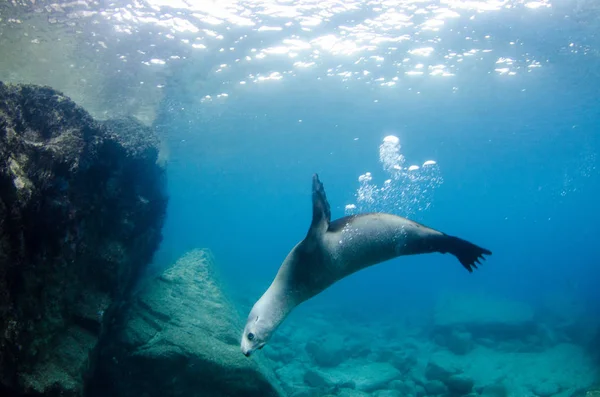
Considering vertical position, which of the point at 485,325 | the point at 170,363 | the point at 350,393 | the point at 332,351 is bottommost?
the point at 170,363

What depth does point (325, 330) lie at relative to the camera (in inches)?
745

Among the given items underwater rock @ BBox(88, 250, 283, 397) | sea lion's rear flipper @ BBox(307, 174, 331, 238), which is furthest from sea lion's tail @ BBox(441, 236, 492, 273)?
underwater rock @ BBox(88, 250, 283, 397)

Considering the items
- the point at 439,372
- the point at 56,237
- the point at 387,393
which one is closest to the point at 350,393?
the point at 387,393

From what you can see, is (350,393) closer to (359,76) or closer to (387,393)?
(387,393)

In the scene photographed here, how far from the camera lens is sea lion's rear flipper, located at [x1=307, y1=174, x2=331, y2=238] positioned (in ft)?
7.90

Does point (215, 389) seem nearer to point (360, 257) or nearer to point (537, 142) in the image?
point (360, 257)

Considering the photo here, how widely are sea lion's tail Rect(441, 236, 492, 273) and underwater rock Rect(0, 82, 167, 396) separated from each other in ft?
12.3

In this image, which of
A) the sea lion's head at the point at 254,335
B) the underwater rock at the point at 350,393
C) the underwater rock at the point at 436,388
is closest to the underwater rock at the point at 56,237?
the sea lion's head at the point at 254,335

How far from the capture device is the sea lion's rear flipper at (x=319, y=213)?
Answer: 7.90ft

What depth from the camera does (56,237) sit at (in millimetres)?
3801

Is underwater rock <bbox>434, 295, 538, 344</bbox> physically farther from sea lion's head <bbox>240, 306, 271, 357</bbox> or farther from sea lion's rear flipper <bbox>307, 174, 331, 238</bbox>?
sea lion's head <bbox>240, 306, 271, 357</bbox>

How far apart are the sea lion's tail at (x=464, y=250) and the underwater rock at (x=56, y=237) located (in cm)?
375

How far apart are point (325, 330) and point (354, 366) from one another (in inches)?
254

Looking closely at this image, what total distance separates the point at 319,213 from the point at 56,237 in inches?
129
